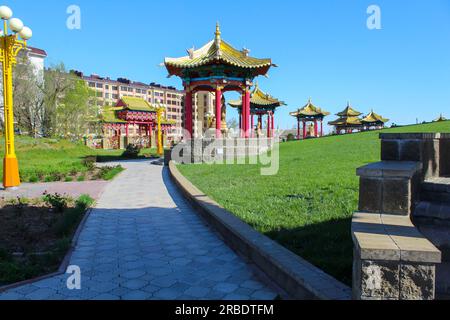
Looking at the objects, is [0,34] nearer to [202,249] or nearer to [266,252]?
[202,249]

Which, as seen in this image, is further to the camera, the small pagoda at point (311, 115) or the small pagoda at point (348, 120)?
the small pagoda at point (348, 120)

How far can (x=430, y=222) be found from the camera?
10.3 ft

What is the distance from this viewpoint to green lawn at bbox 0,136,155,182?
1377cm

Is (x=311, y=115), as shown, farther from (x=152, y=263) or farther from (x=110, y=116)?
(x=152, y=263)

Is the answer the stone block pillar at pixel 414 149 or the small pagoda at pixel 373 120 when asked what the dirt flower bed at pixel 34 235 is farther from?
the small pagoda at pixel 373 120

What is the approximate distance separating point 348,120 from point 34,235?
55302mm

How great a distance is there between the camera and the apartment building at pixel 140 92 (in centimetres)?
8462

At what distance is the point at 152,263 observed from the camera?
4.39m

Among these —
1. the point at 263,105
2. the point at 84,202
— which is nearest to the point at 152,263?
the point at 84,202

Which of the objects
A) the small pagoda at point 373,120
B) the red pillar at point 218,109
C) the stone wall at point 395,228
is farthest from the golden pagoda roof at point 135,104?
the stone wall at point 395,228

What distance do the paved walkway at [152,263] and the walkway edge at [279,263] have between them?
0.49ft

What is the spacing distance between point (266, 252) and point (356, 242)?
1.66m
